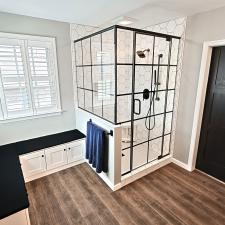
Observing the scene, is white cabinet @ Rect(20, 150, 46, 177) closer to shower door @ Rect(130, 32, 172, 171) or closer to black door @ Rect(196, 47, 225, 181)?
shower door @ Rect(130, 32, 172, 171)

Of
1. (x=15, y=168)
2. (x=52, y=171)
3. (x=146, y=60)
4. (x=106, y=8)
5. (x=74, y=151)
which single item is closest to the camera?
(x=15, y=168)

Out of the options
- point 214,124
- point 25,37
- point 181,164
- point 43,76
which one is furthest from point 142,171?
point 25,37

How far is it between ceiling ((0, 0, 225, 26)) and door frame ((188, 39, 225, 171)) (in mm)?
498

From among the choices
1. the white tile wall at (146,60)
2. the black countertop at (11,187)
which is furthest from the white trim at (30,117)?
the white tile wall at (146,60)

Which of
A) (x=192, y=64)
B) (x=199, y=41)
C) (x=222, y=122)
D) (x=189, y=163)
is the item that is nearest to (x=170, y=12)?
(x=199, y=41)

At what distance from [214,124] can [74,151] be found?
2436 millimetres

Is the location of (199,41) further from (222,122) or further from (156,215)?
(156,215)

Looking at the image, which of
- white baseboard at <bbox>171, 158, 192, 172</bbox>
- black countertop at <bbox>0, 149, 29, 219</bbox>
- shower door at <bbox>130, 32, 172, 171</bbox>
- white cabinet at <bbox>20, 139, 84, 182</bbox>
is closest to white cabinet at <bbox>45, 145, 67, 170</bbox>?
white cabinet at <bbox>20, 139, 84, 182</bbox>

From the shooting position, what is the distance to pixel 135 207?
2100 millimetres

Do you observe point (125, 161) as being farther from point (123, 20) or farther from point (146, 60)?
point (123, 20)

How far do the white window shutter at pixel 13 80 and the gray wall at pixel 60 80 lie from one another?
20 cm

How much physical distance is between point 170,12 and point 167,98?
135 centimetres

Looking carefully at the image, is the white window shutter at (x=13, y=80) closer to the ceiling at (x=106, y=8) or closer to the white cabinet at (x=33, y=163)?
the ceiling at (x=106, y=8)

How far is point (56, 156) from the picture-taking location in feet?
9.01
